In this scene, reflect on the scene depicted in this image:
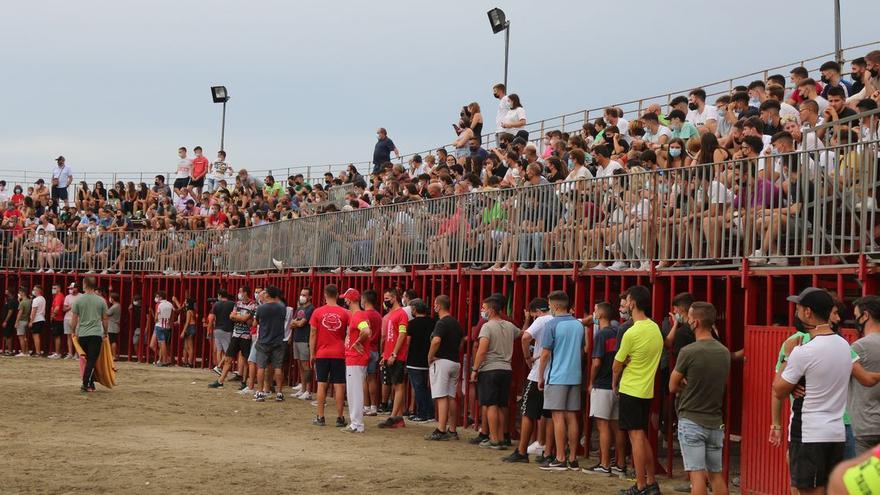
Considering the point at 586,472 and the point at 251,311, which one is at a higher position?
the point at 251,311

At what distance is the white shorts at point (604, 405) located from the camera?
527 inches

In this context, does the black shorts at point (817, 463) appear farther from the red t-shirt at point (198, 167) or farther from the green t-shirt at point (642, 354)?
the red t-shirt at point (198, 167)

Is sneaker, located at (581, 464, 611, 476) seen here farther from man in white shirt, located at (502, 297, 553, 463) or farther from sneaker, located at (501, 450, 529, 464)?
sneaker, located at (501, 450, 529, 464)

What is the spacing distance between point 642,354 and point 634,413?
2.01 ft

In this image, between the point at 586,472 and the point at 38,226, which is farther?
the point at 38,226

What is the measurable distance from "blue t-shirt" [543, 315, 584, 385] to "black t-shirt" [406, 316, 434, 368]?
12.8 ft

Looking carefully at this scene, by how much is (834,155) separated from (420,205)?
9925 millimetres

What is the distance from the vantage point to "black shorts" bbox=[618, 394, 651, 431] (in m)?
12.1

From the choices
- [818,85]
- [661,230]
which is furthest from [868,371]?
[818,85]

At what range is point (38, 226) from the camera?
35719mm

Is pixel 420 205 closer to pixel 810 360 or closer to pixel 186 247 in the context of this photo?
pixel 810 360

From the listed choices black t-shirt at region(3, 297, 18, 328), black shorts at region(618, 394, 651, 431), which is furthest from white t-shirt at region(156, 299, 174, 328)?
black shorts at region(618, 394, 651, 431)

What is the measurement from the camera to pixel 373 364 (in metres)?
20.5

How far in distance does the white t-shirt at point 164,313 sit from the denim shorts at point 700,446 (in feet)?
75.7
